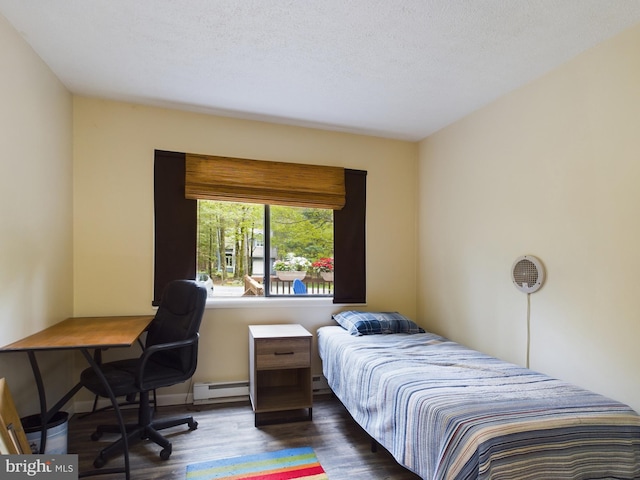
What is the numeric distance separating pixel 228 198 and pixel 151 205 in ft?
2.14

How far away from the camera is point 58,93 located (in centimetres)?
256

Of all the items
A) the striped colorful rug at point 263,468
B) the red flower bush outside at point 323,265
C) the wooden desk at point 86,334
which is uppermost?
the red flower bush outside at point 323,265

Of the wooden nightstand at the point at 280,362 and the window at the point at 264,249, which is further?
the window at the point at 264,249

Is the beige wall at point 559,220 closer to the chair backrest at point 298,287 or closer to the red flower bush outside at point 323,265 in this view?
the red flower bush outside at point 323,265

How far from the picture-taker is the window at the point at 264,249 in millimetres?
3324

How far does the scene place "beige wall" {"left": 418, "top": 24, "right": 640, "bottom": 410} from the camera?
1863 mm

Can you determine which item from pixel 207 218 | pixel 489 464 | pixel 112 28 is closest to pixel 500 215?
pixel 489 464

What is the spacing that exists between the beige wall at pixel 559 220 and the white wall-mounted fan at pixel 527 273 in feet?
0.17

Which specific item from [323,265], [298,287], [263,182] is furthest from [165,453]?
[263,182]

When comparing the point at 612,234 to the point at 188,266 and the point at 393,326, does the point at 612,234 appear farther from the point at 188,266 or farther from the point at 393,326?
the point at 188,266

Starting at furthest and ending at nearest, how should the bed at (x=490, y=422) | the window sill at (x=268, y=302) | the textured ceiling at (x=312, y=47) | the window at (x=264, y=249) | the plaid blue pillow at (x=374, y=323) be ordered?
the window at (x=264, y=249) < the window sill at (x=268, y=302) < the plaid blue pillow at (x=374, y=323) < the textured ceiling at (x=312, y=47) < the bed at (x=490, y=422)

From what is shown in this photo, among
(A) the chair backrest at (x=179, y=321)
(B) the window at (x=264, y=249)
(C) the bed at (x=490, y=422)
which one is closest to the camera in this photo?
(C) the bed at (x=490, y=422)

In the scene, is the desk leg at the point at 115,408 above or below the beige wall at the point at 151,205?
below

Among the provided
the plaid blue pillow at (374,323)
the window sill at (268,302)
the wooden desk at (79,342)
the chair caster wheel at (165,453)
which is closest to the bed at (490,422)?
the plaid blue pillow at (374,323)
